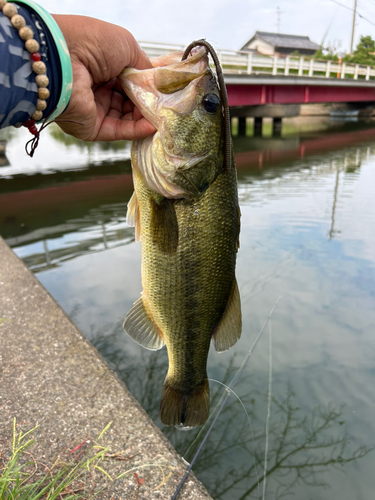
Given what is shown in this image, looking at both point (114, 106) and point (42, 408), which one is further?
point (42, 408)

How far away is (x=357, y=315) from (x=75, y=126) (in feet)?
13.5

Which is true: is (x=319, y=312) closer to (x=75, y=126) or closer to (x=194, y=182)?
(x=194, y=182)

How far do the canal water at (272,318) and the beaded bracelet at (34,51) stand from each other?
2697 mm

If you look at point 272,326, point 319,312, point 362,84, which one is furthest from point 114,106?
point 362,84

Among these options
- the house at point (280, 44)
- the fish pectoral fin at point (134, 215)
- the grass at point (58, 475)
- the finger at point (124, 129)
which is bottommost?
the grass at point (58, 475)

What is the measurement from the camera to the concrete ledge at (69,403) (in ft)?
7.09

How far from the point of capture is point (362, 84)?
25.0 metres

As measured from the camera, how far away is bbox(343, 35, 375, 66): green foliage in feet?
145

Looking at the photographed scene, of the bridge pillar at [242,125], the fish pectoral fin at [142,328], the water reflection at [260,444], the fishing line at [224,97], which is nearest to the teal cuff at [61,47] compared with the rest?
the fishing line at [224,97]

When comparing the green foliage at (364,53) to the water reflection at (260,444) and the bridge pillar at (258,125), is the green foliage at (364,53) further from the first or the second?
the water reflection at (260,444)

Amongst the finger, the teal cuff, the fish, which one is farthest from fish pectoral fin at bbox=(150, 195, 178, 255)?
the teal cuff

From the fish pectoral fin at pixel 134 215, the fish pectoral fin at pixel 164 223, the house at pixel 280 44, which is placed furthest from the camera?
the house at pixel 280 44

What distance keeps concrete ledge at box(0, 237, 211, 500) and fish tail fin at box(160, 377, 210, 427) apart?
234 millimetres

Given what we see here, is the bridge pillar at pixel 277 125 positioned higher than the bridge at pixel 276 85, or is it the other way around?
the bridge at pixel 276 85
